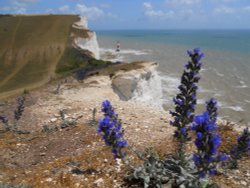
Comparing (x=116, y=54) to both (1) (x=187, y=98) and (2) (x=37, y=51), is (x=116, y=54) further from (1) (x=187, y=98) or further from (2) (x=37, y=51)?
(1) (x=187, y=98)

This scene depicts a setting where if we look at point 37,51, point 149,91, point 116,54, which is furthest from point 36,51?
point 149,91

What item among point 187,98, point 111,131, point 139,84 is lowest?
point 139,84

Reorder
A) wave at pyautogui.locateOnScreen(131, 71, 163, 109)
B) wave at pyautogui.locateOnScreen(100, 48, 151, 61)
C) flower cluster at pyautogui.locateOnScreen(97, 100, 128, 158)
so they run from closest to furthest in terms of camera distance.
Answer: flower cluster at pyautogui.locateOnScreen(97, 100, 128, 158), wave at pyautogui.locateOnScreen(131, 71, 163, 109), wave at pyautogui.locateOnScreen(100, 48, 151, 61)

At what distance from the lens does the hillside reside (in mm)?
46919

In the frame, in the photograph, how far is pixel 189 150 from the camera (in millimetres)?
9492

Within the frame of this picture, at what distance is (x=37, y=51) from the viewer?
2335 inches

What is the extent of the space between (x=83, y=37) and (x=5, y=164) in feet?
177

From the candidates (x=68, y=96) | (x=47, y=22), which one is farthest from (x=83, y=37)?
(x=68, y=96)

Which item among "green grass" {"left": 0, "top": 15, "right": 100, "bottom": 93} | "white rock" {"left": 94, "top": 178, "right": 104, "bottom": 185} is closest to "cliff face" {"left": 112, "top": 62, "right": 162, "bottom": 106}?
"green grass" {"left": 0, "top": 15, "right": 100, "bottom": 93}

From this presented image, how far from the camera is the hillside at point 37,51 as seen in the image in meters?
46.9

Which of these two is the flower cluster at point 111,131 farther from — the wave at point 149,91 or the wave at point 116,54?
the wave at point 116,54

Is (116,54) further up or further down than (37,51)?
further down

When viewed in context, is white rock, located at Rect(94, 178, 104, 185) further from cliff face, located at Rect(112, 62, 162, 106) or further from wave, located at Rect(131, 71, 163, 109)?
wave, located at Rect(131, 71, 163, 109)

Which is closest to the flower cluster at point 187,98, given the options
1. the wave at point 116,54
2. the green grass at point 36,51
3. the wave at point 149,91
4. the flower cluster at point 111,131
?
the flower cluster at point 111,131
